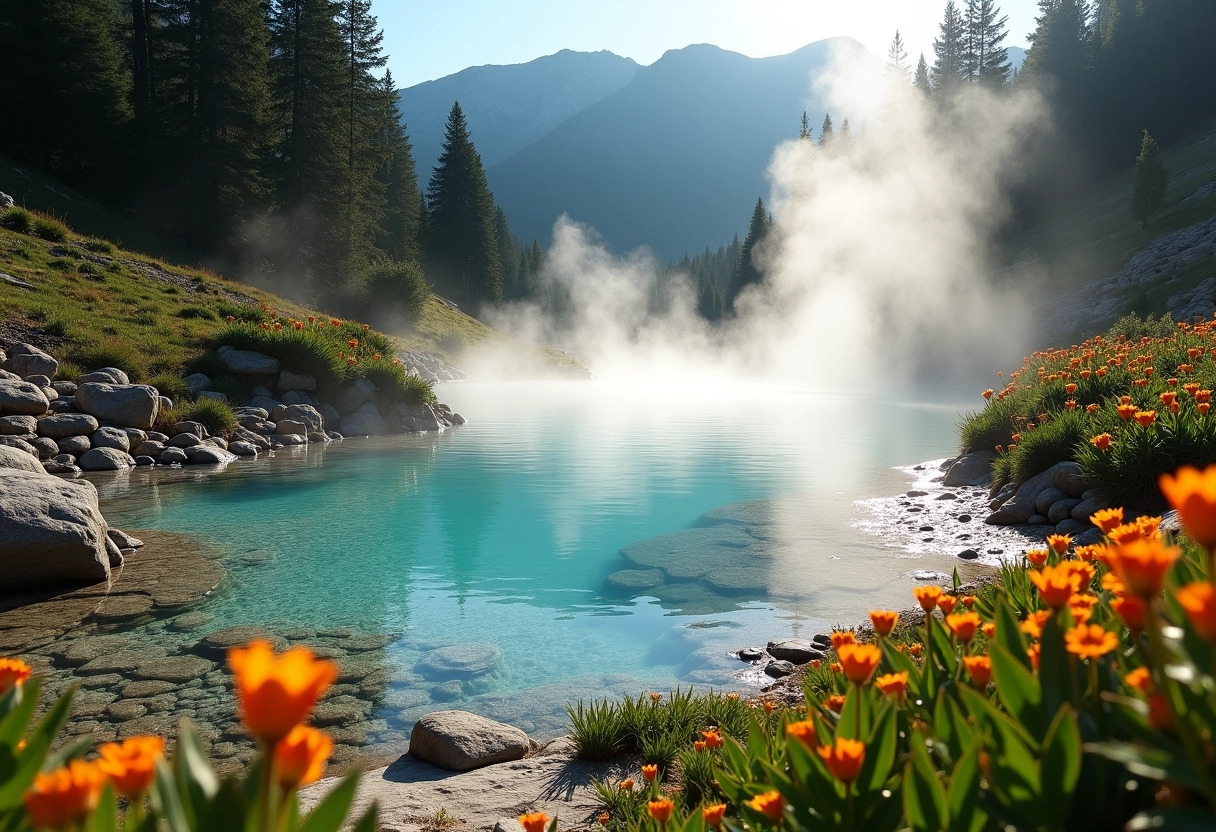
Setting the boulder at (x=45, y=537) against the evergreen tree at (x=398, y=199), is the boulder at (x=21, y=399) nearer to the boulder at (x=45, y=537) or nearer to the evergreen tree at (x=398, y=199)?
the boulder at (x=45, y=537)

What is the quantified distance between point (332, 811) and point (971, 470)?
13.0m

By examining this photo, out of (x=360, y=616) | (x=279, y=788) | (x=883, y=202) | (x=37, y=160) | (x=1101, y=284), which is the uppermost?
(x=883, y=202)

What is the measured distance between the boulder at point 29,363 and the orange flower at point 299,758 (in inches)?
652

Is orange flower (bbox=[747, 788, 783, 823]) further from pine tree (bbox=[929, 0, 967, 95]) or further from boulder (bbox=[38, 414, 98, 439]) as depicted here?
pine tree (bbox=[929, 0, 967, 95])

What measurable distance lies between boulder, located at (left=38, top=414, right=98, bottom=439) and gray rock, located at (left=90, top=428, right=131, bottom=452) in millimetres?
158

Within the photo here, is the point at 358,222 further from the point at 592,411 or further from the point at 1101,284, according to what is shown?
the point at 1101,284

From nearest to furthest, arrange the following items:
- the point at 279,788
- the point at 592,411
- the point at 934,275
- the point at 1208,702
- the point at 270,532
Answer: the point at 279,788, the point at 1208,702, the point at 270,532, the point at 592,411, the point at 934,275

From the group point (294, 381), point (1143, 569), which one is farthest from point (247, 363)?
point (1143, 569)

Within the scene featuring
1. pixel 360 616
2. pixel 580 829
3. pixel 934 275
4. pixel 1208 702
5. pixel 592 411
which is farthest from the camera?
pixel 934 275

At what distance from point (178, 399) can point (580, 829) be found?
15147 millimetres

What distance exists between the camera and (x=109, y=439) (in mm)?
13250

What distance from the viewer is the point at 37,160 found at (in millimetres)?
34656

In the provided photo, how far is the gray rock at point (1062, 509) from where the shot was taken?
28.6 ft

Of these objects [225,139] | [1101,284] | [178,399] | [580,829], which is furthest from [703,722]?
[1101,284]
